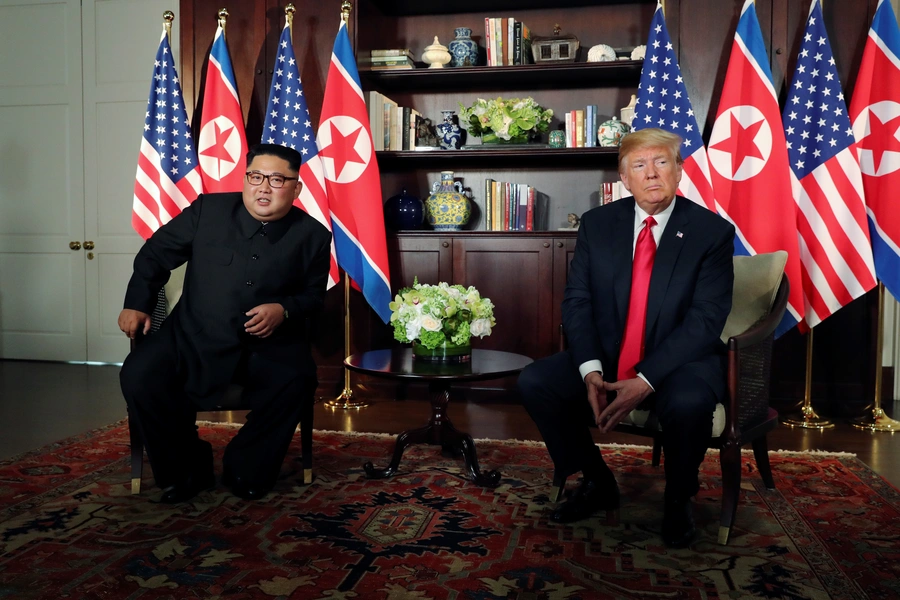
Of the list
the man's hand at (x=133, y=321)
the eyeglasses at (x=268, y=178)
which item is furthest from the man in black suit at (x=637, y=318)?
the man's hand at (x=133, y=321)

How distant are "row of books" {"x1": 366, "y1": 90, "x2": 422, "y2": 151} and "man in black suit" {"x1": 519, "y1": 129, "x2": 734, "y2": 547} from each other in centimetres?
232

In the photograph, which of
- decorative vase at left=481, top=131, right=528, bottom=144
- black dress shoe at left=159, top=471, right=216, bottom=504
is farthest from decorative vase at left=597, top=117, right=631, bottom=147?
black dress shoe at left=159, top=471, right=216, bottom=504

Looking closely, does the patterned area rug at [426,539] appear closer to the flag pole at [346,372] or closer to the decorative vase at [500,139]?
the flag pole at [346,372]

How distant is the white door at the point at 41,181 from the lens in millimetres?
5828

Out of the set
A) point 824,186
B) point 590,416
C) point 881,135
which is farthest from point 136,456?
point 881,135

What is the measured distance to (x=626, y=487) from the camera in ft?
9.29

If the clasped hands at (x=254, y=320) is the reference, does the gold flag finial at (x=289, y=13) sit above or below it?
above

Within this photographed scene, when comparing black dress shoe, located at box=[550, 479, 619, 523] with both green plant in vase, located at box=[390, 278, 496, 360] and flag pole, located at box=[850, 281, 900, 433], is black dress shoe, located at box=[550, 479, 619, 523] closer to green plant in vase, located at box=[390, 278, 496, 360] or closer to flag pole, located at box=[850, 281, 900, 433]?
green plant in vase, located at box=[390, 278, 496, 360]

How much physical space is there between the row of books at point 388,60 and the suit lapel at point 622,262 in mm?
2506

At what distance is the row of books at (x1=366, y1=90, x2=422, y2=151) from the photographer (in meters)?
4.59

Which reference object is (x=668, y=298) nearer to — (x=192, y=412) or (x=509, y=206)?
(x=192, y=412)

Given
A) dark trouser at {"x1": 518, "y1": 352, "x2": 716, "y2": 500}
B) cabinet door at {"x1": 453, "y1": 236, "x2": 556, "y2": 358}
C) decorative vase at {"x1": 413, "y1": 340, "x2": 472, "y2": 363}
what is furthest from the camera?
cabinet door at {"x1": 453, "y1": 236, "x2": 556, "y2": 358}

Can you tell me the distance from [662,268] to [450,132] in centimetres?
247

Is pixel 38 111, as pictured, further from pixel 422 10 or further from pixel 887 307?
pixel 887 307
